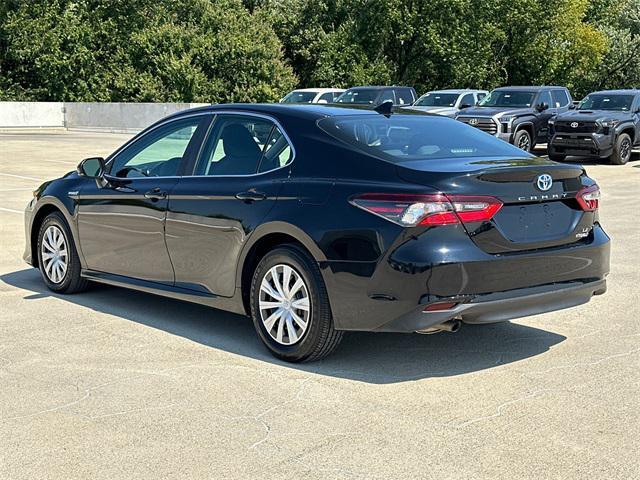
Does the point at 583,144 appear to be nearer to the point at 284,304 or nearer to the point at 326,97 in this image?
the point at 326,97

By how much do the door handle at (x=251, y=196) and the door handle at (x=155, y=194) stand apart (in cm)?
84

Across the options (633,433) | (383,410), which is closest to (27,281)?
(383,410)

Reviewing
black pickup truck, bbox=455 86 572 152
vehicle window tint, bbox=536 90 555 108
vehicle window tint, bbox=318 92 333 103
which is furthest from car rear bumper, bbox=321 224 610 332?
vehicle window tint, bbox=318 92 333 103

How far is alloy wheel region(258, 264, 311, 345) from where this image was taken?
5.63 meters

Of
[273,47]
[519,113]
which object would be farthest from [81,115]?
[519,113]

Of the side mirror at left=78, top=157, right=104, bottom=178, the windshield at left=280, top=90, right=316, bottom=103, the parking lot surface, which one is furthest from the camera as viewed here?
the windshield at left=280, top=90, right=316, bottom=103

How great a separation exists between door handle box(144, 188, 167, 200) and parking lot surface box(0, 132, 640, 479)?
93 cm

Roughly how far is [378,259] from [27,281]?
4.32 meters

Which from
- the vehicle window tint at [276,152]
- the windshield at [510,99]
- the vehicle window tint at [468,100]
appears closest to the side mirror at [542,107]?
the windshield at [510,99]

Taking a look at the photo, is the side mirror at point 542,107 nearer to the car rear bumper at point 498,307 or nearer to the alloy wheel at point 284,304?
the car rear bumper at point 498,307

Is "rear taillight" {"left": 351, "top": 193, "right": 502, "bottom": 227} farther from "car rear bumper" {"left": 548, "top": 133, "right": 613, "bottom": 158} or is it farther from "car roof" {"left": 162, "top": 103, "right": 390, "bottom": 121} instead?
"car rear bumper" {"left": 548, "top": 133, "right": 613, "bottom": 158}

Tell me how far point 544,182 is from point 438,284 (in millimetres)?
1004

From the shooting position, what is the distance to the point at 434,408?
16.0ft

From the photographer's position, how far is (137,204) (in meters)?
6.90
